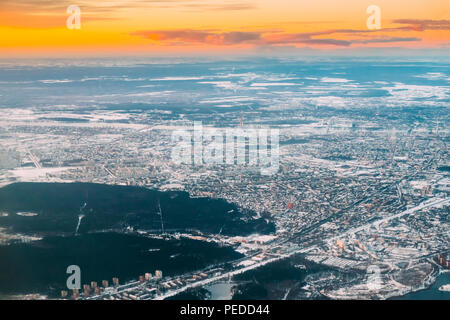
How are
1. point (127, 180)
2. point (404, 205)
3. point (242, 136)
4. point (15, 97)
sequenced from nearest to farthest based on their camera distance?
point (404, 205), point (127, 180), point (242, 136), point (15, 97)

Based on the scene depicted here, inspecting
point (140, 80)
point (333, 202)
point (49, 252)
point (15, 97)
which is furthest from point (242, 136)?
point (140, 80)
